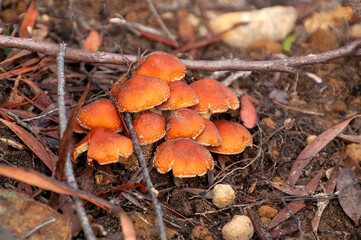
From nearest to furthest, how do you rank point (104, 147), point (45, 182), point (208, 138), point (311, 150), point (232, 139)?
1. point (45, 182)
2. point (104, 147)
3. point (208, 138)
4. point (232, 139)
5. point (311, 150)

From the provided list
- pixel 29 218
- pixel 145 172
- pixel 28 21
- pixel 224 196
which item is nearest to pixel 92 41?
pixel 28 21

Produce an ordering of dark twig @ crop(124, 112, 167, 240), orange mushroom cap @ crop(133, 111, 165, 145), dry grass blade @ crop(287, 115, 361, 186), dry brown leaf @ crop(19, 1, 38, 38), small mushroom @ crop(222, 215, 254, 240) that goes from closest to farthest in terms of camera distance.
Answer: dark twig @ crop(124, 112, 167, 240), small mushroom @ crop(222, 215, 254, 240), orange mushroom cap @ crop(133, 111, 165, 145), dry grass blade @ crop(287, 115, 361, 186), dry brown leaf @ crop(19, 1, 38, 38)

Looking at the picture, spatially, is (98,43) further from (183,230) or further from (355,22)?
(355,22)

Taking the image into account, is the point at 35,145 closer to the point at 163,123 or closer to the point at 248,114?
the point at 163,123

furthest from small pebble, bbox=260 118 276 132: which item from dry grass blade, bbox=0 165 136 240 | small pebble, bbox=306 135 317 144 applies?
dry grass blade, bbox=0 165 136 240

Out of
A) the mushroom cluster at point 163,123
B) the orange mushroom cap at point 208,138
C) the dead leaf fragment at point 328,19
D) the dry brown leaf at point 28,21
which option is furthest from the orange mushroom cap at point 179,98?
the dead leaf fragment at point 328,19

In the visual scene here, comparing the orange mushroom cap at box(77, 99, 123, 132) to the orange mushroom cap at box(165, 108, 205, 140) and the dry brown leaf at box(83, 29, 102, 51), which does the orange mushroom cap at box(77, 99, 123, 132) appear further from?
the dry brown leaf at box(83, 29, 102, 51)

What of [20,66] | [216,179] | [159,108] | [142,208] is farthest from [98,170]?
[20,66]
